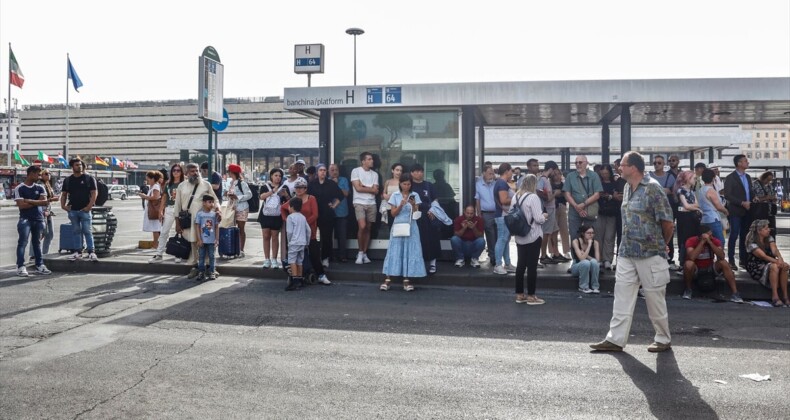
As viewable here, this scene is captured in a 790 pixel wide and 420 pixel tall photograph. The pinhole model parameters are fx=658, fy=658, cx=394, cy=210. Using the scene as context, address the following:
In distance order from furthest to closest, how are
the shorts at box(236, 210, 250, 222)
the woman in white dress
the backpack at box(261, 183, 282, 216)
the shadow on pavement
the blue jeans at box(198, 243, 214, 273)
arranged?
the woman in white dress → the shorts at box(236, 210, 250, 222) → the backpack at box(261, 183, 282, 216) → the blue jeans at box(198, 243, 214, 273) → the shadow on pavement

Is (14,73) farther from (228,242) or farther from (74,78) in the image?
(228,242)

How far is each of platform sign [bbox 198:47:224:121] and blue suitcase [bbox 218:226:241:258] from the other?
1997 mm

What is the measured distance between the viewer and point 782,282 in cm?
815

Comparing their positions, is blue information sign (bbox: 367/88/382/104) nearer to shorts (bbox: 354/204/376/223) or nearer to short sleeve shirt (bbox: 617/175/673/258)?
shorts (bbox: 354/204/376/223)

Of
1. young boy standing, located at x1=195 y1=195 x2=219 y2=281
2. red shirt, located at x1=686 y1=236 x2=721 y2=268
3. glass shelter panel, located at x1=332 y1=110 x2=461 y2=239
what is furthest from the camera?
glass shelter panel, located at x1=332 y1=110 x2=461 y2=239

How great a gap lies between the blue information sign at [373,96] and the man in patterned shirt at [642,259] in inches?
228

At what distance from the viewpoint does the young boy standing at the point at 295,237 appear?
8922 mm

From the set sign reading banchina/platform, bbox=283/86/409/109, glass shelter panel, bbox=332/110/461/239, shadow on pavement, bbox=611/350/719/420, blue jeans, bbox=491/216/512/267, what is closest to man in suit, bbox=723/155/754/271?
blue jeans, bbox=491/216/512/267

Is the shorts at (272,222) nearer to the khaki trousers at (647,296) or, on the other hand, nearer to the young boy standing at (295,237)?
the young boy standing at (295,237)

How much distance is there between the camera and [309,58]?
1259 centimetres

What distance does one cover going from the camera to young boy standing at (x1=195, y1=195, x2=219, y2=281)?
31.4 ft

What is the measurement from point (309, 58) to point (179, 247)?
4.55 m

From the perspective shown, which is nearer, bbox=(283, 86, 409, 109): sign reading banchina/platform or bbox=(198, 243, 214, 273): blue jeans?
bbox=(198, 243, 214, 273): blue jeans

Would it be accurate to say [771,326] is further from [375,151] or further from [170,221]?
[170,221]
